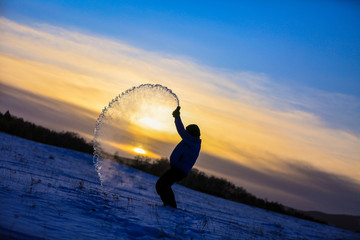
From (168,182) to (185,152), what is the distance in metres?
0.97

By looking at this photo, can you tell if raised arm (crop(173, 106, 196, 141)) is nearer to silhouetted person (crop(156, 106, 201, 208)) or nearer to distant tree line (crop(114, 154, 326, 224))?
silhouetted person (crop(156, 106, 201, 208))

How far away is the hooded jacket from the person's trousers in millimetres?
182

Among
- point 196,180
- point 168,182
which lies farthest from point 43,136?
point 168,182

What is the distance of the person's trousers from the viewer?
8031mm

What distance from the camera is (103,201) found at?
7.51m

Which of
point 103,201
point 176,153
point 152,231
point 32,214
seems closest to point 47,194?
point 103,201

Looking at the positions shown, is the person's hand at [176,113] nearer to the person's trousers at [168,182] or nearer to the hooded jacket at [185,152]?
the hooded jacket at [185,152]

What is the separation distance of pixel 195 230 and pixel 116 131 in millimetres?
2825

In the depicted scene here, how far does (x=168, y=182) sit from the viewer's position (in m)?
8.16

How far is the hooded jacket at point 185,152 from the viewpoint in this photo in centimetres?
774

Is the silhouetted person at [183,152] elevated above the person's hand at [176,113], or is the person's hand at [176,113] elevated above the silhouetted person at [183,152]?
the person's hand at [176,113]

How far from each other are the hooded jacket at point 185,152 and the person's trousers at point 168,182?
0.18 meters

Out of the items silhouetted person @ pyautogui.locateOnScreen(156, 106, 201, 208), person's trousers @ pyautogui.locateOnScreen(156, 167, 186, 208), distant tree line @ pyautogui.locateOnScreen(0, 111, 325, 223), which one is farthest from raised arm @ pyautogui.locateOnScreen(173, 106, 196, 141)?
distant tree line @ pyautogui.locateOnScreen(0, 111, 325, 223)

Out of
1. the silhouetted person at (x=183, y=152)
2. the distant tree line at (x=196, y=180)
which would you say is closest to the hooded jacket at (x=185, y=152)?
the silhouetted person at (x=183, y=152)
